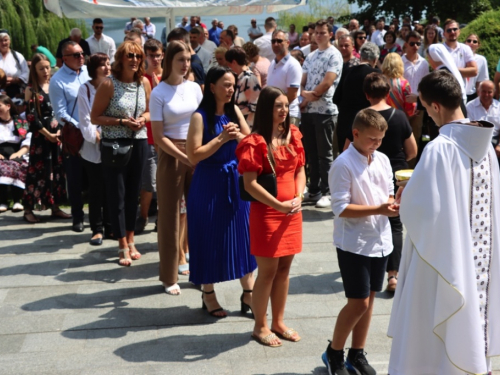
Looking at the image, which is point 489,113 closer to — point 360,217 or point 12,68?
point 360,217

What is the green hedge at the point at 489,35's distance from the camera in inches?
483

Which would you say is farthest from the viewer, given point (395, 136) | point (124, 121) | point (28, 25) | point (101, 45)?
point (28, 25)

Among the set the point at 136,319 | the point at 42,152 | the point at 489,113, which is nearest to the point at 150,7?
→ the point at 42,152

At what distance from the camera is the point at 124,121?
22.2 ft

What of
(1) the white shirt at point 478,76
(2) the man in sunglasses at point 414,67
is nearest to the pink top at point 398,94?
(2) the man in sunglasses at point 414,67

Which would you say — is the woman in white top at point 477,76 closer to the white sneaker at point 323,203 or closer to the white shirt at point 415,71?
the white shirt at point 415,71

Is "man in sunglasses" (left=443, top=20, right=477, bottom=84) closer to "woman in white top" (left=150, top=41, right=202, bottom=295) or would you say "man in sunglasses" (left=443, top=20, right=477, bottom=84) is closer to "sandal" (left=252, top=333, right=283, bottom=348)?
"woman in white top" (left=150, top=41, right=202, bottom=295)

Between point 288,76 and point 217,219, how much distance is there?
151 inches

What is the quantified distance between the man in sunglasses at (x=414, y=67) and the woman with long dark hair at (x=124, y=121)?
4.67 metres

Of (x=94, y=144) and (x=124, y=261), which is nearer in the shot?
(x=124, y=261)

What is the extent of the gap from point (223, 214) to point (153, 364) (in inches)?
49.0

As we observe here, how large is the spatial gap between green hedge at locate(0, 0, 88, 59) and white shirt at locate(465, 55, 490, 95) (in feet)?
36.4

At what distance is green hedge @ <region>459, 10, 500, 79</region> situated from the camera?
1226 cm

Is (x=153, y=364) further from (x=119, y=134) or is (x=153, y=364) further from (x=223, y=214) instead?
(x=119, y=134)
